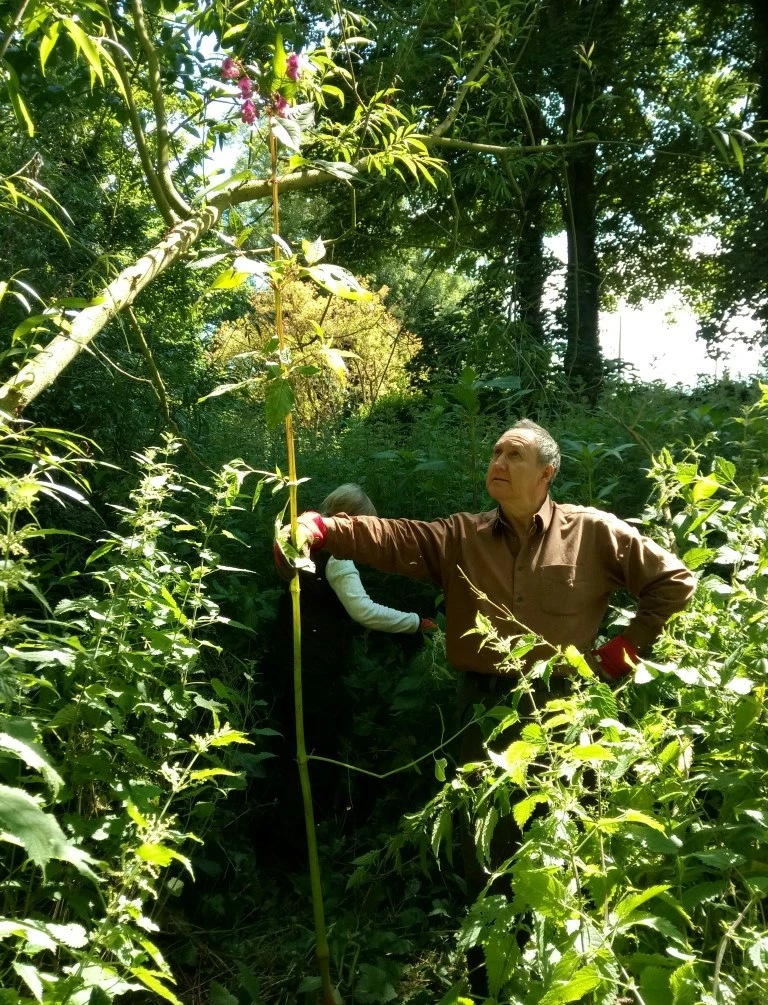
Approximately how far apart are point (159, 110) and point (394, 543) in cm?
158

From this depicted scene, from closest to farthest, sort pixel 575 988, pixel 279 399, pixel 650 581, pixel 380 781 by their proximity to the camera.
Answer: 1. pixel 575 988
2. pixel 279 399
3. pixel 650 581
4. pixel 380 781

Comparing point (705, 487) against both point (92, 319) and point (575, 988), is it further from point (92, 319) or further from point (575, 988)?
point (92, 319)

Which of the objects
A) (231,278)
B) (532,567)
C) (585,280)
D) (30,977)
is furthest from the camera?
(585,280)

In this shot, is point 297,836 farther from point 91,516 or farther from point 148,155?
point 148,155

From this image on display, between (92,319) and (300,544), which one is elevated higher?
(92,319)

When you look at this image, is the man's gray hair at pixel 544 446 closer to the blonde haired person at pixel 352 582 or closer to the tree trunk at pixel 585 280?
the blonde haired person at pixel 352 582

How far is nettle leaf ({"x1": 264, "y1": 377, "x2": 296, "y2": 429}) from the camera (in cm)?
181

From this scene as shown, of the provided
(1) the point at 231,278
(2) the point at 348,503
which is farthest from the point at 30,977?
(2) the point at 348,503

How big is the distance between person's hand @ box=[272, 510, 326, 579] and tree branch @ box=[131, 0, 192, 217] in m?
1.03

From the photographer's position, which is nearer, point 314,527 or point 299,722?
point 299,722

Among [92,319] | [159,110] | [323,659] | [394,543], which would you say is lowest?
[323,659]

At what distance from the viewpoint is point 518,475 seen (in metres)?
3.00

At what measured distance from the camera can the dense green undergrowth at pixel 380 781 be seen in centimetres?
137

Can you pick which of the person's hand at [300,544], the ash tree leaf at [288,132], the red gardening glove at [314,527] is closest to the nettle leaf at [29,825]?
the person's hand at [300,544]
